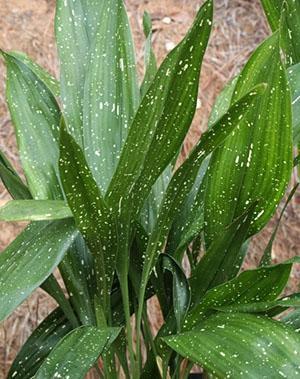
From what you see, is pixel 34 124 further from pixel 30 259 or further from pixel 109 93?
pixel 30 259

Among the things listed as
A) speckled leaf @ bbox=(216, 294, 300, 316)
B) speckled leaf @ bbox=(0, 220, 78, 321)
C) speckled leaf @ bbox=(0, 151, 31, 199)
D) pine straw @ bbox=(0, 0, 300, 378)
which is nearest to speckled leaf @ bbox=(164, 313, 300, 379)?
speckled leaf @ bbox=(216, 294, 300, 316)

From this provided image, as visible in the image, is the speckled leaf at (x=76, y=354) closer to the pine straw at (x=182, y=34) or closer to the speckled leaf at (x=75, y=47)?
the speckled leaf at (x=75, y=47)

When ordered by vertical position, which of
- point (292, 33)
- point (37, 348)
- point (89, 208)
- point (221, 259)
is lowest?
point (37, 348)

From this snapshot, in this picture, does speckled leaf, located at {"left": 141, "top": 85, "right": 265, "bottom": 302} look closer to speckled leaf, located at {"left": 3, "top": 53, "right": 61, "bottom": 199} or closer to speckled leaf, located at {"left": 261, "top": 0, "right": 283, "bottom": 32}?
speckled leaf, located at {"left": 3, "top": 53, "right": 61, "bottom": 199}

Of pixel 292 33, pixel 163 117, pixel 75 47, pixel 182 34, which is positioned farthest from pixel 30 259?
pixel 182 34

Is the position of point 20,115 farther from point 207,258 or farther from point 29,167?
point 207,258

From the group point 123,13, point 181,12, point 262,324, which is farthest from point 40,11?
point 262,324
